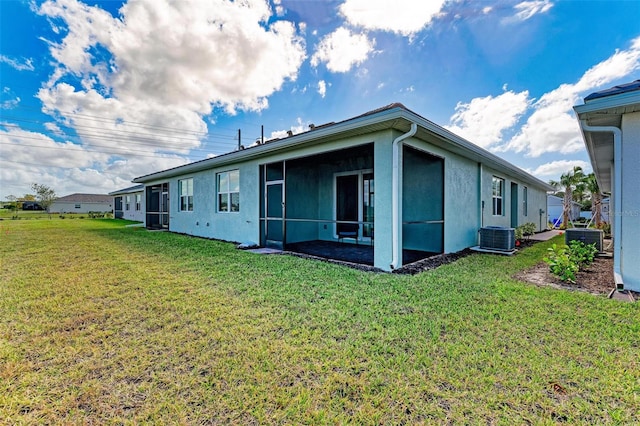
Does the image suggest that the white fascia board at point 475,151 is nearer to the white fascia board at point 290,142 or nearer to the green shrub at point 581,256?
the white fascia board at point 290,142

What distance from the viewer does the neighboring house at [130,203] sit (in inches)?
966

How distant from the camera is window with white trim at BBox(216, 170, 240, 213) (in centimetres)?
932

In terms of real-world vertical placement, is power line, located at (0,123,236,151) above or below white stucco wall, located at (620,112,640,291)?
above

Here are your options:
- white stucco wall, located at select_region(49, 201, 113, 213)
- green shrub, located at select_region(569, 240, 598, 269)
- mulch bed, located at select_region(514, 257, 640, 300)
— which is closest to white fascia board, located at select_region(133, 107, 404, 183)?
mulch bed, located at select_region(514, 257, 640, 300)

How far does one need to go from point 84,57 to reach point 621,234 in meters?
18.1

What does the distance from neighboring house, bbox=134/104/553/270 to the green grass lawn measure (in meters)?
2.23

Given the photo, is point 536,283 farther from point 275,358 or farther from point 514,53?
point 514,53

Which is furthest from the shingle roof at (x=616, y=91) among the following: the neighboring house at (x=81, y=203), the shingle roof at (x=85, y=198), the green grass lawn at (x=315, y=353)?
the shingle roof at (x=85, y=198)

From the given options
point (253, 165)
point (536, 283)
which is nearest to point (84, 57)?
point (253, 165)

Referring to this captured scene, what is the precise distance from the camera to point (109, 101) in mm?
16516

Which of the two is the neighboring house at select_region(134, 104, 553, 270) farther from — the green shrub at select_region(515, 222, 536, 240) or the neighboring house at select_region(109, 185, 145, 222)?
the neighboring house at select_region(109, 185, 145, 222)

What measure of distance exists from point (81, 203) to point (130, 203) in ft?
108

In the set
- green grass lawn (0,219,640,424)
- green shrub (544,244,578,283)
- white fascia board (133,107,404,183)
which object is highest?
white fascia board (133,107,404,183)

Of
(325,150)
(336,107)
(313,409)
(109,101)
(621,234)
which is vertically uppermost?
(109,101)
